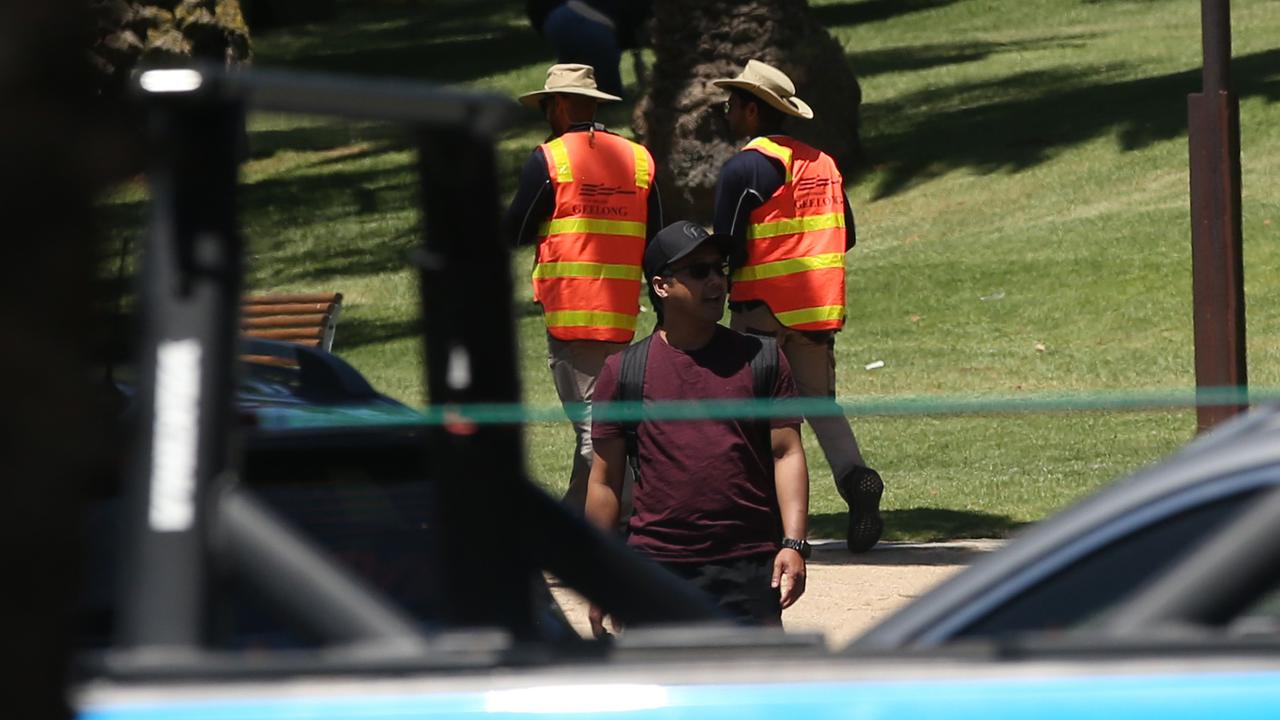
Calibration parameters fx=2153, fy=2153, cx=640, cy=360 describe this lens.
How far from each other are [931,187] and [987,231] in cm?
153

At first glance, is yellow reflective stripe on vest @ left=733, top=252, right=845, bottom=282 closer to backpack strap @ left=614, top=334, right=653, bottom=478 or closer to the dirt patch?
the dirt patch

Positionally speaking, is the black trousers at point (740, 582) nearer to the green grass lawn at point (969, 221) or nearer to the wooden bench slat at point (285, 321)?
the green grass lawn at point (969, 221)

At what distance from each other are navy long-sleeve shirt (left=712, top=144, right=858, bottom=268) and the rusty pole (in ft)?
4.50

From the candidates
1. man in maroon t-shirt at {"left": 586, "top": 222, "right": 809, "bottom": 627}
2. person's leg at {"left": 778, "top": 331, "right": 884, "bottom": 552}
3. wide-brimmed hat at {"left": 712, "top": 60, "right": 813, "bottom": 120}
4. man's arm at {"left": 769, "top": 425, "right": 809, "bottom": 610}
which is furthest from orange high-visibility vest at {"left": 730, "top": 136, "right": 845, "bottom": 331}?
man's arm at {"left": 769, "top": 425, "right": 809, "bottom": 610}

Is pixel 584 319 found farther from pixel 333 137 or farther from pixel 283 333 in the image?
pixel 333 137

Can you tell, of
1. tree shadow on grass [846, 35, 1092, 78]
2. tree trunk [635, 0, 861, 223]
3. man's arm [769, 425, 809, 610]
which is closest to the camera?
man's arm [769, 425, 809, 610]

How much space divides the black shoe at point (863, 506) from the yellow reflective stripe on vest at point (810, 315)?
2.44 ft

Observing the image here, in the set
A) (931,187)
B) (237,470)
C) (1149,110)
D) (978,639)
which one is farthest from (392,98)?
(1149,110)

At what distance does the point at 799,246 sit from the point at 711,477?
3372 millimetres

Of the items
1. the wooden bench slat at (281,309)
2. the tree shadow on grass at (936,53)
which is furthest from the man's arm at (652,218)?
the tree shadow on grass at (936,53)

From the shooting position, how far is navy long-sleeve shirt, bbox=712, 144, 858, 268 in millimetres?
8477

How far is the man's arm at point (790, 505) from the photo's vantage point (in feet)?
17.8

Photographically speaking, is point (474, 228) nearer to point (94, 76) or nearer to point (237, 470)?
point (237, 470)

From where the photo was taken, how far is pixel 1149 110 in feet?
63.2
